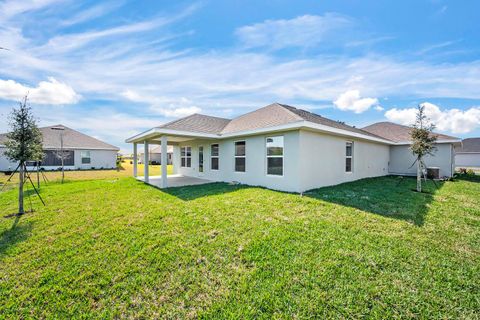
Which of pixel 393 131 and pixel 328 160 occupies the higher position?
pixel 393 131

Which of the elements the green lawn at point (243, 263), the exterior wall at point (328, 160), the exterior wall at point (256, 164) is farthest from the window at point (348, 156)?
the green lawn at point (243, 263)

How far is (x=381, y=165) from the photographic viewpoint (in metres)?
14.4

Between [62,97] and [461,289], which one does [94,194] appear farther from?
[461,289]

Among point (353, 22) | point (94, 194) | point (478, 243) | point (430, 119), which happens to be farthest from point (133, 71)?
point (430, 119)

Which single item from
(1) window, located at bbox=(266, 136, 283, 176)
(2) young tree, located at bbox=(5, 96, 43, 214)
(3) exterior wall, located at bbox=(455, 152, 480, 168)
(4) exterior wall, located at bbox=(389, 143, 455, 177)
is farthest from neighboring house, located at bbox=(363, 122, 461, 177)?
(3) exterior wall, located at bbox=(455, 152, 480, 168)

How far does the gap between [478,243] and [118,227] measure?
7930 mm

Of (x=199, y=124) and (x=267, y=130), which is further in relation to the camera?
(x=199, y=124)

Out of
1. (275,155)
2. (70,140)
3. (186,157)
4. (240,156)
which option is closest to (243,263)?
(275,155)

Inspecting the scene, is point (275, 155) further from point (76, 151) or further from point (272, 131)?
point (76, 151)

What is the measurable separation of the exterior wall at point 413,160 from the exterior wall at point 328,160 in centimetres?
A: 415

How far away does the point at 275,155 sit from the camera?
351 inches

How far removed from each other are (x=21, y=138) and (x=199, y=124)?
746 cm

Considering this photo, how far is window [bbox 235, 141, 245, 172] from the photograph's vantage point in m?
10.5

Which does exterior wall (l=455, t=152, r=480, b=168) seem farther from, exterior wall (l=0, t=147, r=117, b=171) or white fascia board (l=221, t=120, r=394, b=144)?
exterior wall (l=0, t=147, r=117, b=171)
